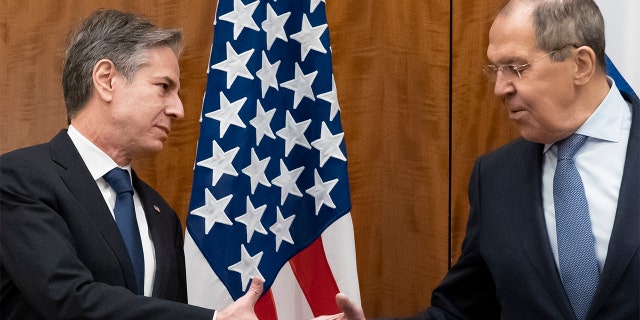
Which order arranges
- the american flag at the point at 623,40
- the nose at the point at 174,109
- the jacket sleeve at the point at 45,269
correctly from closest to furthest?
the jacket sleeve at the point at 45,269 → the nose at the point at 174,109 → the american flag at the point at 623,40

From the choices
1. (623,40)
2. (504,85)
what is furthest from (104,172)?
(623,40)

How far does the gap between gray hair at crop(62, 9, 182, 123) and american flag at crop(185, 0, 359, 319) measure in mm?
558

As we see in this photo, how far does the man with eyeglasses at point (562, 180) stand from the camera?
2.54 meters

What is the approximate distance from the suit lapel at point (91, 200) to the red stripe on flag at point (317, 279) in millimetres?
987

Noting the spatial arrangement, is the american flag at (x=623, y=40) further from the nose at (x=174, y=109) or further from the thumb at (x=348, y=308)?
the nose at (x=174, y=109)

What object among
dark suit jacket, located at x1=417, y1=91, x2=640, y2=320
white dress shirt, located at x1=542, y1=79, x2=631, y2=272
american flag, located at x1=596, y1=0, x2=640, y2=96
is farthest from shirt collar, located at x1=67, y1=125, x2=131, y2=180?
american flag, located at x1=596, y1=0, x2=640, y2=96

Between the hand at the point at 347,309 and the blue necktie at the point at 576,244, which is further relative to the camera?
the hand at the point at 347,309

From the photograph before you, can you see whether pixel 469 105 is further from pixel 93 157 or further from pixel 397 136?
pixel 93 157

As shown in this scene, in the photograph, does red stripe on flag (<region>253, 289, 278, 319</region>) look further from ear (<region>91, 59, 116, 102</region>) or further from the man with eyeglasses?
ear (<region>91, 59, 116, 102</region>)

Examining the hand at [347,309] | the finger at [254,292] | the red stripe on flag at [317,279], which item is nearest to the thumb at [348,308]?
the hand at [347,309]

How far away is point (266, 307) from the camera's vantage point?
3373 millimetres

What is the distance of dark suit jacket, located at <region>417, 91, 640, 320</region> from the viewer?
98.3 inches

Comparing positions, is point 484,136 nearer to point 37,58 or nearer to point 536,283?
point 536,283

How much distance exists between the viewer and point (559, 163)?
270 cm
